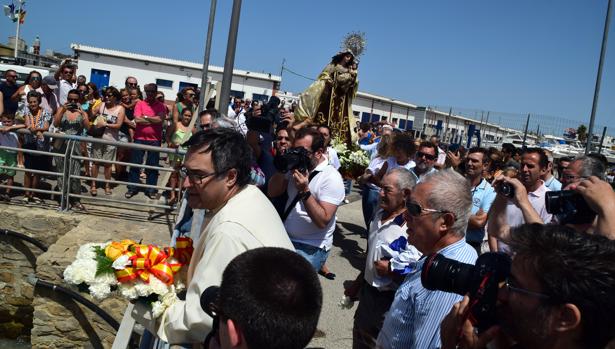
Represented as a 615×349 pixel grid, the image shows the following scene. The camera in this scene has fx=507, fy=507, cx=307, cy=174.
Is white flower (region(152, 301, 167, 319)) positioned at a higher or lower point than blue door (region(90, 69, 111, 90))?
lower

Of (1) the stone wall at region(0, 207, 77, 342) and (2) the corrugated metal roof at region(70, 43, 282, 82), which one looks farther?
(2) the corrugated metal roof at region(70, 43, 282, 82)

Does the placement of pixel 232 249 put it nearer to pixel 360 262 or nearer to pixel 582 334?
pixel 582 334

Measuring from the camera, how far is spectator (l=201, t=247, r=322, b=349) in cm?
156

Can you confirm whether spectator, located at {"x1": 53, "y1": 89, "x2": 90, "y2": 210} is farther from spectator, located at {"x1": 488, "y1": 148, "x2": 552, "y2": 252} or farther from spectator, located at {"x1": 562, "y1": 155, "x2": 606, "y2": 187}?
spectator, located at {"x1": 562, "y1": 155, "x2": 606, "y2": 187}

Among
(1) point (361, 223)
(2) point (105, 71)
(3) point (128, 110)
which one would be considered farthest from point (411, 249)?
(2) point (105, 71)

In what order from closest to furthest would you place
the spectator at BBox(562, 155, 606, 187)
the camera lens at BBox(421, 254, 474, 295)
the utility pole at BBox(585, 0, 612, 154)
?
the camera lens at BBox(421, 254, 474, 295), the spectator at BBox(562, 155, 606, 187), the utility pole at BBox(585, 0, 612, 154)

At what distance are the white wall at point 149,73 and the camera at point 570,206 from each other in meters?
32.5

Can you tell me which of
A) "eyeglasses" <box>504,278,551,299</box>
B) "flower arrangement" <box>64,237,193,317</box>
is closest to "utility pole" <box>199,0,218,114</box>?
"flower arrangement" <box>64,237,193,317</box>

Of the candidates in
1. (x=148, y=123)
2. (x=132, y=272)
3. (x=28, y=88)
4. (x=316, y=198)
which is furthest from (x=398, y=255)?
(x=28, y=88)

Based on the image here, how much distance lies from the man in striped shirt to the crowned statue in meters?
6.53

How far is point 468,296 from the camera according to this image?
1800 millimetres

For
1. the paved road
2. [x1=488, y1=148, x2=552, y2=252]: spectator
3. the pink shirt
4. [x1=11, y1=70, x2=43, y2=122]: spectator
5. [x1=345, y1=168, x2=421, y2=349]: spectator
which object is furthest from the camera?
[x1=11, y1=70, x2=43, y2=122]: spectator

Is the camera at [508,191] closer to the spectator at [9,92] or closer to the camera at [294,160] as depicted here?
the camera at [294,160]

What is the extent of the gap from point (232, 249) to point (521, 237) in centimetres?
123
